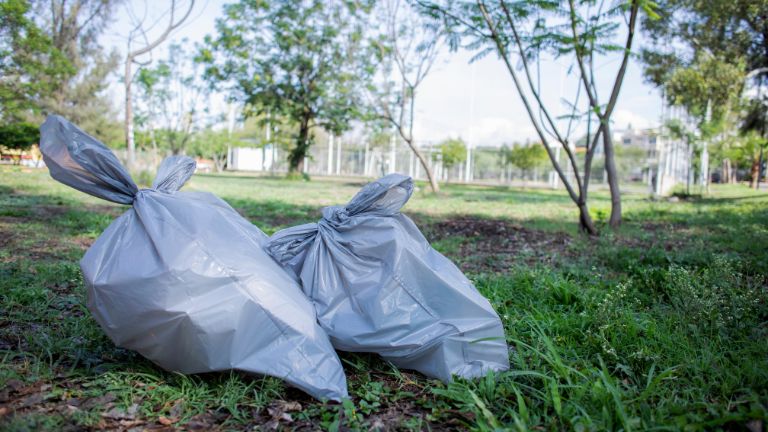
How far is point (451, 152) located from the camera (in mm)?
26578

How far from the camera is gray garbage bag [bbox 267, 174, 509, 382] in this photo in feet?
6.98

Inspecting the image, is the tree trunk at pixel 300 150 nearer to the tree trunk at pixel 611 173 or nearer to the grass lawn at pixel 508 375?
the tree trunk at pixel 611 173

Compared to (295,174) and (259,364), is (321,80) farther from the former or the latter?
(259,364)

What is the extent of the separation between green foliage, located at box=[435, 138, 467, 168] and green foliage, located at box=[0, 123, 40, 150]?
17.7 m

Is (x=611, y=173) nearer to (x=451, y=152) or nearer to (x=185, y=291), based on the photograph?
(x=185, y=291)

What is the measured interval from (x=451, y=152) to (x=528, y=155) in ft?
14.6

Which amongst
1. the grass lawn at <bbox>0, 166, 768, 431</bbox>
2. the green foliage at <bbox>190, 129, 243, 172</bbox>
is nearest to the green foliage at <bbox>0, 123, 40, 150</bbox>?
the green foliage at <bbox>190, 129, 243, 172</bbox>

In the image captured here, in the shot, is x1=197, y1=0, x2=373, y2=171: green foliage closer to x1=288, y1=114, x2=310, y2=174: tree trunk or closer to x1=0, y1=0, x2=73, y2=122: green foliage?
x1=288, y1=114, x2=310, y2=174: tree trunk

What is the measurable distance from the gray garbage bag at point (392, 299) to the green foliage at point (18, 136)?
54.1ft

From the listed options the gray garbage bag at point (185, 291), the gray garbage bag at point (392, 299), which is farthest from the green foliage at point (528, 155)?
the gray garbage bag at point (185, 291)

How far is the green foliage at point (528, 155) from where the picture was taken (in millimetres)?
23219

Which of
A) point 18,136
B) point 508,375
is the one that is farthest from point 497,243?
point 18,136

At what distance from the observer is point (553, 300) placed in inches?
128

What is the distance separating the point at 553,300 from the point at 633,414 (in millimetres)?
1508
